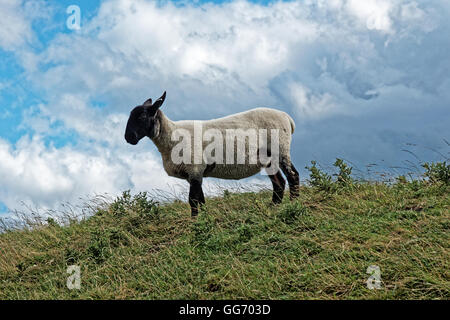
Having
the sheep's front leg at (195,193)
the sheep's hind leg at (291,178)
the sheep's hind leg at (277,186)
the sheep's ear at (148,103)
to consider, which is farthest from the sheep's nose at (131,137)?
the sheep's hind leg at (291,178)

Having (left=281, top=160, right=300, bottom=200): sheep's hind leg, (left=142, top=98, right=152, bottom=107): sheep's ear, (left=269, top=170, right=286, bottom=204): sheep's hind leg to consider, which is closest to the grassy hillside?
(left=269, top=170, right=286, bottom=204): sheep's hind leg

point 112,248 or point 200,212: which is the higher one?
point 200,212

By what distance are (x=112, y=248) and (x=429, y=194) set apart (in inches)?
268

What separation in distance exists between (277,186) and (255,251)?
4.12 meters

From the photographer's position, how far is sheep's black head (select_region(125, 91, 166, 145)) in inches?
415

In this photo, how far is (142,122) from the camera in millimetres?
10602

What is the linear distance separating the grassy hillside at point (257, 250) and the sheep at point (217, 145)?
0.72 metres

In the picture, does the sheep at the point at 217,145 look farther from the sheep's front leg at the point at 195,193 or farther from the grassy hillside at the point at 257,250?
the grassy hillside at the point at 257,250

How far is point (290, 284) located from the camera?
260 inches

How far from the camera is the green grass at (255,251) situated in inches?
258

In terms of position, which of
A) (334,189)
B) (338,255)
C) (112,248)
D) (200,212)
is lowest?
(338,255)

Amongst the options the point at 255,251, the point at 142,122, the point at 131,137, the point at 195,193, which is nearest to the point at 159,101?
the point at 142,122

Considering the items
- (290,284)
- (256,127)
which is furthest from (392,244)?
(256,127)
